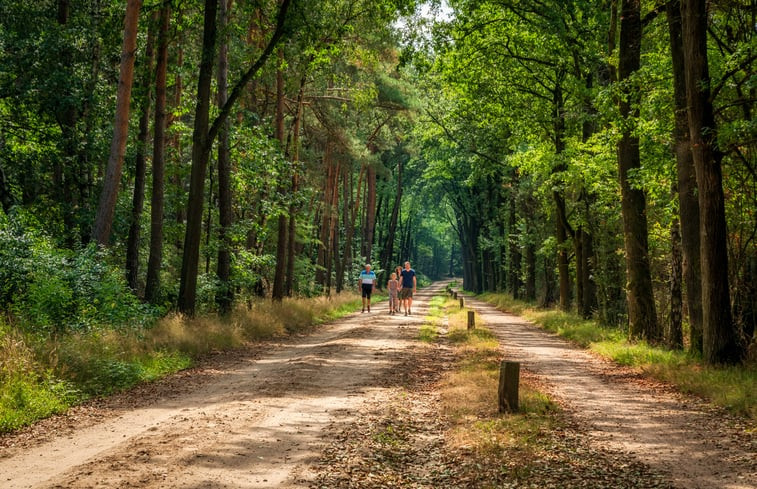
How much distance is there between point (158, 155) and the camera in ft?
56.0

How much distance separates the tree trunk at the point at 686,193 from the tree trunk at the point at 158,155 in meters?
12.2

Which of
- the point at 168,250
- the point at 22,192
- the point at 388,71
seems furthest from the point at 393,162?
the point at 22,192

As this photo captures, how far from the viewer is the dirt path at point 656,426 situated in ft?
20.7

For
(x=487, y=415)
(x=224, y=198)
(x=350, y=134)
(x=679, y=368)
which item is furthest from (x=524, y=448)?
(x=350, y=134)

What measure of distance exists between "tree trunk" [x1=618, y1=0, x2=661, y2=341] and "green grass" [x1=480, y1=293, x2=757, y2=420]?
753 millimetres

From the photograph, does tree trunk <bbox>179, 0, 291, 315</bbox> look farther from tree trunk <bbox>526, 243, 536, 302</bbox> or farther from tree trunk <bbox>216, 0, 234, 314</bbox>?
tree trunk <bbox>526, 243, 536, 302</bbox>

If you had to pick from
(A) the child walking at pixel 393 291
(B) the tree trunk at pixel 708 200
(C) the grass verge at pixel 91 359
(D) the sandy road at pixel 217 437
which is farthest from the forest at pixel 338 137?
(A) the child walking at pixel 393 291

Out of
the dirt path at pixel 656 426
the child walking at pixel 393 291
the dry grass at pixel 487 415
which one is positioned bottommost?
the dirt path at pixel 656 426

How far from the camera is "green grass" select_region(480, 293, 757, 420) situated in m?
9.20

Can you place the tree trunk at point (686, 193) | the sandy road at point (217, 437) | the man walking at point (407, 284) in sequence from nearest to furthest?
the sandy road at point (217, 437) → the tree trunk at point (686, 193) → the man walking at point (407, 284)

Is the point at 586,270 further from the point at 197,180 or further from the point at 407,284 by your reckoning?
the point at 197,180

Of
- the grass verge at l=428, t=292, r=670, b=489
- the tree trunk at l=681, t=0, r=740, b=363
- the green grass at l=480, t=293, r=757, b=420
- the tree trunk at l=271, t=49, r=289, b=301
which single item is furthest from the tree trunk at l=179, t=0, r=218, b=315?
the tree trunk at l=681, t=0, r=740, b=363

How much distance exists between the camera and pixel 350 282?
4834 centimetres

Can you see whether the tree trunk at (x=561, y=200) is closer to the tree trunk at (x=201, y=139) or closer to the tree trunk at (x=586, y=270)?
the tree trunk at (x=586, y=270)
